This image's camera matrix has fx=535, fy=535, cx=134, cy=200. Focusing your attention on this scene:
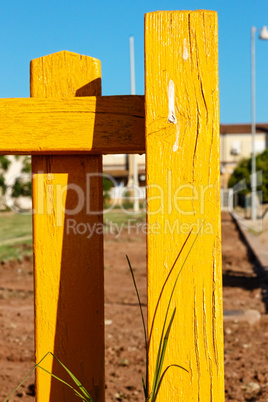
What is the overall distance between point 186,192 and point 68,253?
396mm

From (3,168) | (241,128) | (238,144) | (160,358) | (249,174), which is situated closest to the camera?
(160,358)

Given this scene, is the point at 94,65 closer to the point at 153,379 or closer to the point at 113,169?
the point at 153,379

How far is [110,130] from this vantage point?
4.90ft

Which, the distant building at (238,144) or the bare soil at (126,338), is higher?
the distant building at (238,144)

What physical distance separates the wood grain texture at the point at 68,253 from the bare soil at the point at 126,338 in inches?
42.8

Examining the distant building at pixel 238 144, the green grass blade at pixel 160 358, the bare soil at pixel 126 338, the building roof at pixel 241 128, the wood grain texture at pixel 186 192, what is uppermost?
the building roof at pixel 241 128

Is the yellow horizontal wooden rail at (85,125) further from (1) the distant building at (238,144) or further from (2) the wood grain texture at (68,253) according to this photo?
(1) the distant building at (238,144)

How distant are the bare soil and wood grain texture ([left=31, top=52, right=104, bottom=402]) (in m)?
1.09

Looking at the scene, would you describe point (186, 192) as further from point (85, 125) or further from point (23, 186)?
point (23, 186)

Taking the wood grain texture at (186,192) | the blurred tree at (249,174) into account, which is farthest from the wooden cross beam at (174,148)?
the blurred tree at (249,174)

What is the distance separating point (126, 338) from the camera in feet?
14.4

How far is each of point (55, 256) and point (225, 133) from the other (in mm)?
50858

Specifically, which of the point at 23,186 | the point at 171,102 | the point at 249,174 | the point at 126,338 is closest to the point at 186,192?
the point at 171,102

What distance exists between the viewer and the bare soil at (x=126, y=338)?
3.31m
